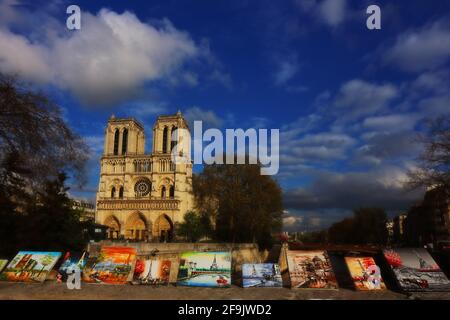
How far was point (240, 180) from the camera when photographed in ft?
126

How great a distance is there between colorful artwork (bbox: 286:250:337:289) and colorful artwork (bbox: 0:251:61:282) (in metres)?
7.30

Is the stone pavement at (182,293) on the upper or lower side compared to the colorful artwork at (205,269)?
lower

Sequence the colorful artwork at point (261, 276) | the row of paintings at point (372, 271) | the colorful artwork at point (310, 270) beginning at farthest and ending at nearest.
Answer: the colorful artwork at point (261, 276) → the colorful artwork at point (310, 270) → the row of paintings at point (372, 271)

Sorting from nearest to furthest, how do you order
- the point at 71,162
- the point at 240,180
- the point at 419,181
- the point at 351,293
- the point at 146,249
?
1. the point at 351,293
2. the point at 71,162
3. the point at 419,181
4. the point at 146,249
5. the point at 240,180

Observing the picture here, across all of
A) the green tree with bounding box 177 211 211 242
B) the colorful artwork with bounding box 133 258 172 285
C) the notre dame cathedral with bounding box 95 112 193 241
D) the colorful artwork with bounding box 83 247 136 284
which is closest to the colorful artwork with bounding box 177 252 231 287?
the colorful artwork with bounding box 133 258 172 285

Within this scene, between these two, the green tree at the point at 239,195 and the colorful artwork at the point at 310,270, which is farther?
the green tree at the point at 239,195

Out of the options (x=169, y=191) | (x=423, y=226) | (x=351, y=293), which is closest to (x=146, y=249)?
(x=351, y=293)

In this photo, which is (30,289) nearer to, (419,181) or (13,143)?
(13,143)

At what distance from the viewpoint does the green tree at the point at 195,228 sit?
4684cm

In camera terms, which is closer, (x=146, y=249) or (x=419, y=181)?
(x=419, y=181)

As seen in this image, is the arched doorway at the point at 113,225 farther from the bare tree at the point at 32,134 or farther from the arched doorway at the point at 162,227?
the bare tree at the point at 32,134

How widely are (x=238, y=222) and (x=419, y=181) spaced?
2523 centimetres

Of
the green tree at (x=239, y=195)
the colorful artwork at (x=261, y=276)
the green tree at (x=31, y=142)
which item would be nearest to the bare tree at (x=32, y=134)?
the green tree at (x=31, y=142)

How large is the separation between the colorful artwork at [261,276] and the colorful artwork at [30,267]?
19.7 ft
